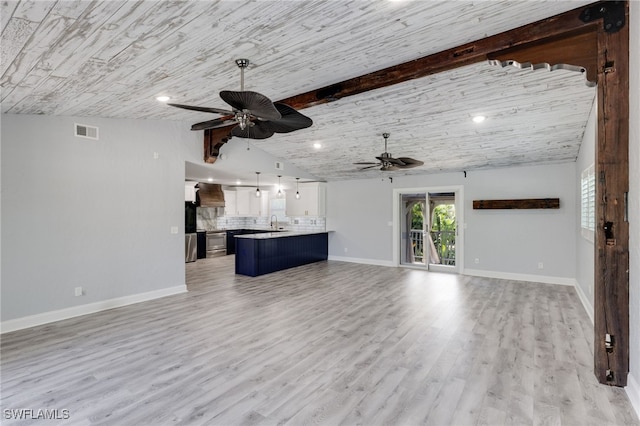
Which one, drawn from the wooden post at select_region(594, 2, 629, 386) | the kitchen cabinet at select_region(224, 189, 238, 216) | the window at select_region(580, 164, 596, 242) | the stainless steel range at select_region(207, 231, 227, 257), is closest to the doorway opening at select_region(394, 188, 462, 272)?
the window at select_region(580, 164, 596, 242)

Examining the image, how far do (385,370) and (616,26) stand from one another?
3.34 meters

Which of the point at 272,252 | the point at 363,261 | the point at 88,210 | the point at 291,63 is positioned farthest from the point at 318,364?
the point at 363,261

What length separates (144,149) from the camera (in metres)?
4.94

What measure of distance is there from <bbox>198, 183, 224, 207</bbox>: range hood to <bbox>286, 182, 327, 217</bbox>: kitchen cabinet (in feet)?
7.46

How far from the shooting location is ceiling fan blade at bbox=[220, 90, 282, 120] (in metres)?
2.39

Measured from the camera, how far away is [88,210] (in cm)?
436

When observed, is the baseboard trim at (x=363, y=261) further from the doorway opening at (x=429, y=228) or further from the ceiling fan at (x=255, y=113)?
the ceiling fan at (x=255, y=113)

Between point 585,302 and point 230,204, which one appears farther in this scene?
point 230,204

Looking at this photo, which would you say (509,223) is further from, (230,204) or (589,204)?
(230,204)

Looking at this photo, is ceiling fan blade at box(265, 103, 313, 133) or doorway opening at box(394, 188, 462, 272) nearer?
ceiling fan blade at box(265, 103, 313, 133)

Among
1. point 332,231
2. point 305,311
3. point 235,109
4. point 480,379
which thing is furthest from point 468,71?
point 332,231

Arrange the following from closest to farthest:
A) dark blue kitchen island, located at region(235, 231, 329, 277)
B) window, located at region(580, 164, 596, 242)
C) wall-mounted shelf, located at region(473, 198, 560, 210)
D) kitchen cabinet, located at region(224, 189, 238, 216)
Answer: window, located at region(580, 164, 596, 242)
wall-mounted shelf, located at region(473, 198, 560, 210)
dark blue kitchen island, located at region(235, 231, 329, 277)
kitchen cabinet, located at region(224, 189, 238, 216)

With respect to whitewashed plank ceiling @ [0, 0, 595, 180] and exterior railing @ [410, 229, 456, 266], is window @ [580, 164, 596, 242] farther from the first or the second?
exterior railing @ [410, 229, 456, 266]

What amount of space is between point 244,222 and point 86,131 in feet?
23.9
